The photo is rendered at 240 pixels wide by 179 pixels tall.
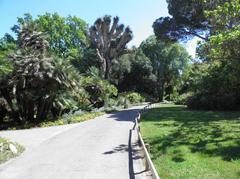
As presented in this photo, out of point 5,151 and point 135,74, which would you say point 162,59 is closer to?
point 135,74

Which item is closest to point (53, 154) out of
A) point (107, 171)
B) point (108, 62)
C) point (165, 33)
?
point (107, 171)

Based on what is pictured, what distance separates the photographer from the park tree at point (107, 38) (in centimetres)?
5256

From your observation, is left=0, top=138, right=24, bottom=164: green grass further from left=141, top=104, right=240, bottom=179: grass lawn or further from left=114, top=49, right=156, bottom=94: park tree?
left=114, top=49, right=156, bottom=94: park tree

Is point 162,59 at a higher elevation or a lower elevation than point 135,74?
higher

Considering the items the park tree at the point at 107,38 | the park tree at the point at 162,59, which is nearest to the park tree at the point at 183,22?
the park tree at the point at 107,38


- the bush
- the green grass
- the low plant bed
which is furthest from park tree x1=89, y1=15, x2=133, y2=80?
the green grass

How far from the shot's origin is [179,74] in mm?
76000

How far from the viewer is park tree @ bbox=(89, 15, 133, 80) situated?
172 ft

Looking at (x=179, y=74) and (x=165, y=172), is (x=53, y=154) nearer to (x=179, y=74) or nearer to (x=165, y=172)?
(x=165, y=172)

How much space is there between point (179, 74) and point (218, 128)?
57905 millimetres

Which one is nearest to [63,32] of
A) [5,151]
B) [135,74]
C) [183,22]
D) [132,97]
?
[135,74]

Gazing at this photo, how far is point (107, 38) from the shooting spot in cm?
5381

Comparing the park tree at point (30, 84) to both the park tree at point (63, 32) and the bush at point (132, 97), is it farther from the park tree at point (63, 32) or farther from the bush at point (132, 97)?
the park tree at point (63, 32)

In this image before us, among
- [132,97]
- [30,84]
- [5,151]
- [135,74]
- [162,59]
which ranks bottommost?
[5,151]
